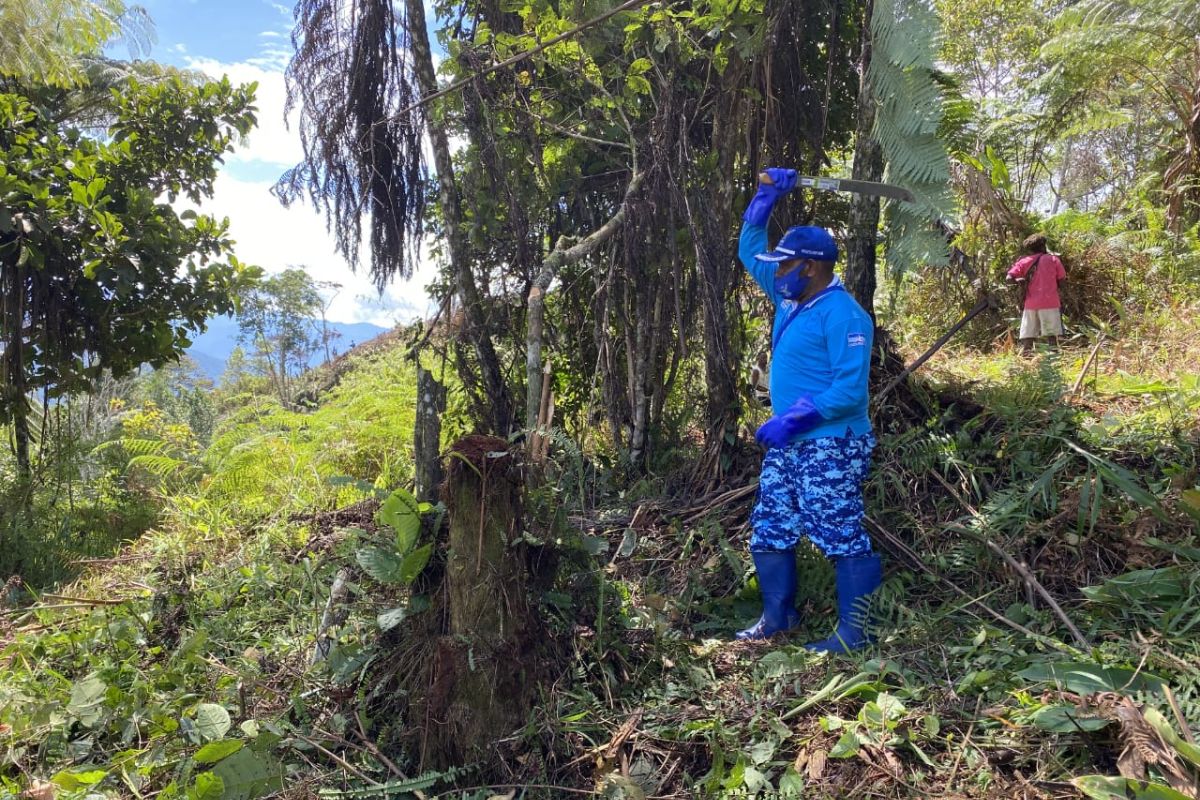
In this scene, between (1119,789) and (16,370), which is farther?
(16,370)

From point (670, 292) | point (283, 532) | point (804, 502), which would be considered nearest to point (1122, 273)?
point (670, 292)

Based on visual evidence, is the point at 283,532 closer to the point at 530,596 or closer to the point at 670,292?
the point at 530,596

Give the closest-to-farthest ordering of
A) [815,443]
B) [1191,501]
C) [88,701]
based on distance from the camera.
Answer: [88,701] → [1191,501] → [815,443]

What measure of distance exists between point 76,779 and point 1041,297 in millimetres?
6153

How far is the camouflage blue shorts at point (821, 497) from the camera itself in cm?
290

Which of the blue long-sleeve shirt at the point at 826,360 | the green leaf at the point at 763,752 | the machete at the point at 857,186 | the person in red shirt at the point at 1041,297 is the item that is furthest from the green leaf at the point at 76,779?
the person in red shirt at the point at 1041,297

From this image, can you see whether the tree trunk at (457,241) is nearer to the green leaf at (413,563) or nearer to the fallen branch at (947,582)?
the green leaf at (413,563)

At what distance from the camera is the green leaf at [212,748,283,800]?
205cm

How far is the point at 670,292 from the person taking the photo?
4414mm

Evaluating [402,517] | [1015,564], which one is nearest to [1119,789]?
[1015,564]

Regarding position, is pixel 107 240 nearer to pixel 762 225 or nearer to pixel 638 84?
pixel 638 84

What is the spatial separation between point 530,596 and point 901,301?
5.77 m

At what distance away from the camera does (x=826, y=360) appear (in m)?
3.02

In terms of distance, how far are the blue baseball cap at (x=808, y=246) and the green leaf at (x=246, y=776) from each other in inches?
106
